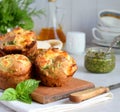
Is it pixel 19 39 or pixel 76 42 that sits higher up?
pixel 19 39

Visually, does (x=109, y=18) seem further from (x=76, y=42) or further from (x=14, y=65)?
(x=14, y=65)

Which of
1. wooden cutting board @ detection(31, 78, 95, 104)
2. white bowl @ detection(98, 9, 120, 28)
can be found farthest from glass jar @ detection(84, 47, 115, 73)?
white bowl @ detection(98, 9, 120, 28)

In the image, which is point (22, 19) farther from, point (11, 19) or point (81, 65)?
point (81, 65)

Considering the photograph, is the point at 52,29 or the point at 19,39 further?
the point at 52,29

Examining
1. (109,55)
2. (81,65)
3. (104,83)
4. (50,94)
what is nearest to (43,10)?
(81,65)

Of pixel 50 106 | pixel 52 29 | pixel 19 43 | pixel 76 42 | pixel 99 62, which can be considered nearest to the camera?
pixel 50 106

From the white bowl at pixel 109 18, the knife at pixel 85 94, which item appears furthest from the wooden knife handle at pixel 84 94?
the white bowl at pixel 109 18

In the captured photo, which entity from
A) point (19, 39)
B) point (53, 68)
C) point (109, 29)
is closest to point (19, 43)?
point (19, 39)

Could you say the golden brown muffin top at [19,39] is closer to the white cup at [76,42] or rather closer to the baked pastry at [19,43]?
the baked pastry at [19,43]

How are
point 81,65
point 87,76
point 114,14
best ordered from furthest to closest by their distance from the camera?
point 114,14 → point 81,65 → point 87,76
